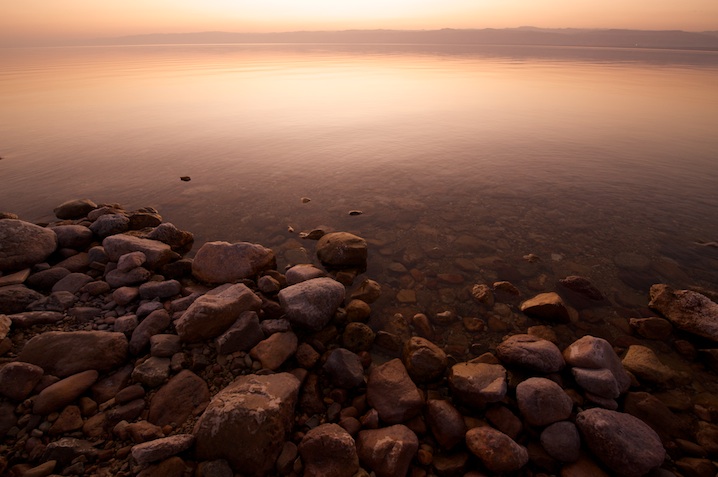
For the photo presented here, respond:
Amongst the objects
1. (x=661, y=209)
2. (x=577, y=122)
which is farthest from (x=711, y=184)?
(x=577, y=122)

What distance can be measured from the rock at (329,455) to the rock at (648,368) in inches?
187

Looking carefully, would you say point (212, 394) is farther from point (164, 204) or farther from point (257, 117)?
point (257, 117)

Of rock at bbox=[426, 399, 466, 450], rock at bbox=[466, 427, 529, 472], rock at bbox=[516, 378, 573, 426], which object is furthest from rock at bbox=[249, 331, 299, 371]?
rock at bbox=[516, 378, 573, 426]

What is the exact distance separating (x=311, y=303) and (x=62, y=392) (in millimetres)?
3427

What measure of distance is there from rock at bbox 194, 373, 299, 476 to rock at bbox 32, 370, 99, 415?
1805mm

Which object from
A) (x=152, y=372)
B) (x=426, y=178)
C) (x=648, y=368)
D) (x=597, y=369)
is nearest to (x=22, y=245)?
(x=152, y=372)

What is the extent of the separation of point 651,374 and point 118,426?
7658 mm

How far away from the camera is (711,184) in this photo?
40.3 feet

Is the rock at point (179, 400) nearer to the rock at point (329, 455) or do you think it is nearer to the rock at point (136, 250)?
the rock at point (329, 455)

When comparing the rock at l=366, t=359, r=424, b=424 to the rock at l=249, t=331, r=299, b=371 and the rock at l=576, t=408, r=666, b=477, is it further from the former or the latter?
the rock at l=576, t=408, r=666, b=477

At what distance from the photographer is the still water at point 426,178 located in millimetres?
8344

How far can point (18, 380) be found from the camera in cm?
412

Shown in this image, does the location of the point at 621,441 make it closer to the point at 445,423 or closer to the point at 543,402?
the point at 543,402

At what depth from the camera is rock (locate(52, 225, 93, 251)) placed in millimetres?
7461
